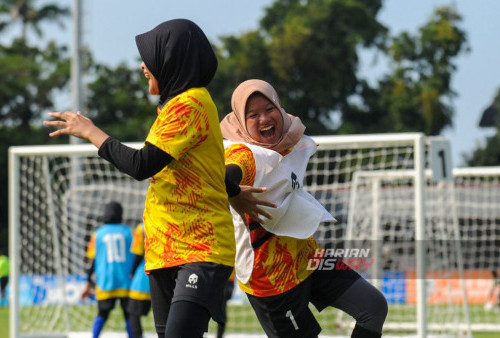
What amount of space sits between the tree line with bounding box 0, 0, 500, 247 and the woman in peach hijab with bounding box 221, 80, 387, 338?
1328 inches

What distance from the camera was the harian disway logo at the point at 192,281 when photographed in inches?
155

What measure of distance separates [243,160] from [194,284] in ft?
2.49

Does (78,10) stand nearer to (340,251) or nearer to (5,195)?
(5,195)

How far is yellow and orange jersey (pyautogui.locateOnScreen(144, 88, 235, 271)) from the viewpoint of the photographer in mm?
3957

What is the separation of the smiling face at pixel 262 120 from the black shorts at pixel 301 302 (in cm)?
72

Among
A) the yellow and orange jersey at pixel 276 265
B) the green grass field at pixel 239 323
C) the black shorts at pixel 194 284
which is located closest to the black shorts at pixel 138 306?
the green grass field at pixel 239 323

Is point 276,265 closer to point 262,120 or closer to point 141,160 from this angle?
point 262,120

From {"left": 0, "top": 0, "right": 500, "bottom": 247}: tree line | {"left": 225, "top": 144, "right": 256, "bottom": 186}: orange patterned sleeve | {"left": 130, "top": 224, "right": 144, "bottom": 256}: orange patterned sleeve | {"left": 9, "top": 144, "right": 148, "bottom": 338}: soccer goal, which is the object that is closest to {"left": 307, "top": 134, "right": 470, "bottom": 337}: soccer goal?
{"left": 130, "top": 224, "right": 144, "bottom": 256}: orange patterned sleeve

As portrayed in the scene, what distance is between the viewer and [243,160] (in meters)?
4.46

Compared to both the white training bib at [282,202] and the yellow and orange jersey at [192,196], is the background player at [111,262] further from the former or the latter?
the yellow and orange jersey at [192,196]

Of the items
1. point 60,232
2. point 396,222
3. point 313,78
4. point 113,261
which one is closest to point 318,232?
point 113,261

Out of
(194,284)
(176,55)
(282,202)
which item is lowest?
(194,284)

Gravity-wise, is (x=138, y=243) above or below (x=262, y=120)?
below

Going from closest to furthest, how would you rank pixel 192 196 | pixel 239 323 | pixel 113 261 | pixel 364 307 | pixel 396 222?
pixel 192 196, pixel 364 307, pixel 113 261, pixel 239 323, pixel 396 222
